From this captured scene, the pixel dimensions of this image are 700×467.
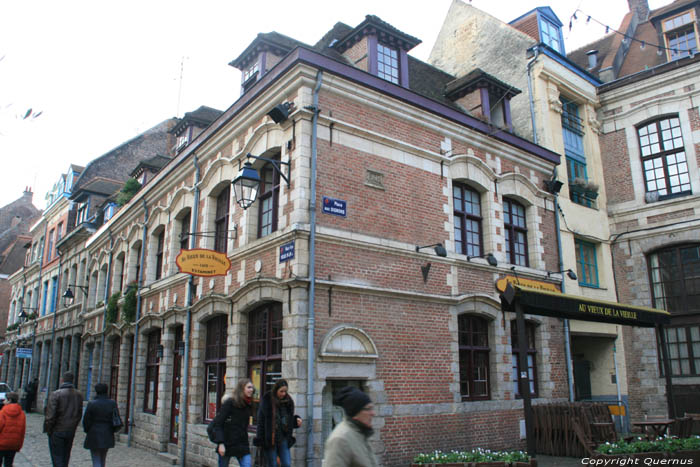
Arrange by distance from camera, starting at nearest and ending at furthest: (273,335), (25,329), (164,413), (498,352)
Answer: (273,335)
(498,352)
(164,413)
(25,329)

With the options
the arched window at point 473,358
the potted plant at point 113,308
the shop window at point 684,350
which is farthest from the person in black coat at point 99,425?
the shop window at point 684,350

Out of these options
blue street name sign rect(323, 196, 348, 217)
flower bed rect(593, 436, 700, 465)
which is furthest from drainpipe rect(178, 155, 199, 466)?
flower bed rect(593, 436, 700, 465)

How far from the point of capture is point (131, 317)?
55.9 ft

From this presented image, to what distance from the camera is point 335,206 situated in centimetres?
1023

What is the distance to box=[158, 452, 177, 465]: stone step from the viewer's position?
12.5 metres

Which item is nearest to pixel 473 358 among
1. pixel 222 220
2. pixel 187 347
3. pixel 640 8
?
pixel 187 347

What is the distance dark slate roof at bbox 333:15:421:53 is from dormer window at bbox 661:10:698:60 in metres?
9.25

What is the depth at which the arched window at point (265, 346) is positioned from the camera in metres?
10.1

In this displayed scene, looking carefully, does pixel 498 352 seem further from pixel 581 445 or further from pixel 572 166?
pixel 572 166

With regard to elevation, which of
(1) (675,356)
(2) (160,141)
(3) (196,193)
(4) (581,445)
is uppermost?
(2) (160,141)

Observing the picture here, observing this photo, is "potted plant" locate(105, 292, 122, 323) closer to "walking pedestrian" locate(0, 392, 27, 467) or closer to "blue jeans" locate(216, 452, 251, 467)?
"walking pedestrian" locate(0, 392, 27, 467)

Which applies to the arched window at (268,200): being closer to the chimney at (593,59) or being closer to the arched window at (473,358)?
the arched window at (473,358)

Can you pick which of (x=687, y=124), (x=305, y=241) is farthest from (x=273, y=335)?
(x=687, y=124)

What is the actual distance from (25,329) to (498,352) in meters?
29.3
